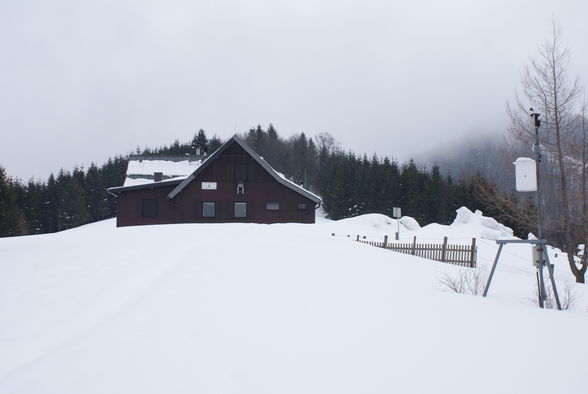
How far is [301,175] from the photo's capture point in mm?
89938

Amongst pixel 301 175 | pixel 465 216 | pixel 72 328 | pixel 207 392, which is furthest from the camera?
pixel 301 175

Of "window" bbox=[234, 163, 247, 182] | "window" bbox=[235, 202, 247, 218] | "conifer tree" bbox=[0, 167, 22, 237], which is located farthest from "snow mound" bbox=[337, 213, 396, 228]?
"conifer tree" bbox=[0, 167, 22, 237]

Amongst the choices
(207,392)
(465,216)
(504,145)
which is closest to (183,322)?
(207,392)

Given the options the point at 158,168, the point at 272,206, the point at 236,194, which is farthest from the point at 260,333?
the point at 158,168

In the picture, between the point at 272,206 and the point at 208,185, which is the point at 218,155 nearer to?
the point at 208,185

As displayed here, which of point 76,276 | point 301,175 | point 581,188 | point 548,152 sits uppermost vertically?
point 301,175

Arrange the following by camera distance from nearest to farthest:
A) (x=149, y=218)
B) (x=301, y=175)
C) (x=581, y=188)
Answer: (x=581, y=188) → (x=149, y=218) → (x=301, y=175)

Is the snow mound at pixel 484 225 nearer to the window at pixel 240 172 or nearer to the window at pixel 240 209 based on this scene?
the window at pixel 240 209

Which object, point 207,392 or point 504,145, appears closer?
point 207,392

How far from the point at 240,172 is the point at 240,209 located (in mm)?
2763

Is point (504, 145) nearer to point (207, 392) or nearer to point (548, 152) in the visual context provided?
point (548, 152)

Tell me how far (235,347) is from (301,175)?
283ft

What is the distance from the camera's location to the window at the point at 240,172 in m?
29.1

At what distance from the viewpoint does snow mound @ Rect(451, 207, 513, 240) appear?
99.7ft
